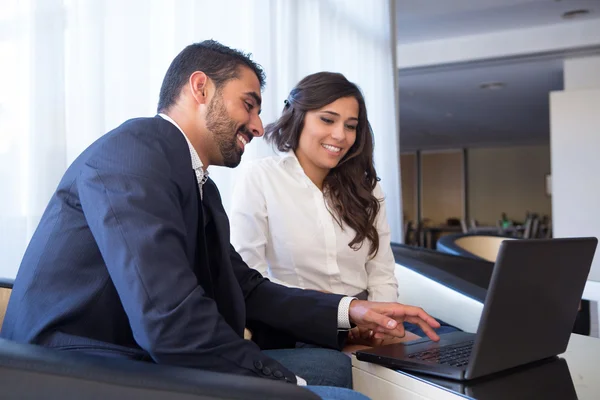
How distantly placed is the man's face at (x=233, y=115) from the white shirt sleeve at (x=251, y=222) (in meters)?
0.61

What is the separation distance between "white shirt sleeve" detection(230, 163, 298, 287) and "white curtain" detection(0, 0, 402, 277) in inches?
15.6

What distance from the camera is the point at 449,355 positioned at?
3.92ft

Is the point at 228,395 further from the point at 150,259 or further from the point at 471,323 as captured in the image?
the point at 471,323

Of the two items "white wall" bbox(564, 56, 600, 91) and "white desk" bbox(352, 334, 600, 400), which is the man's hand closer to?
"white desk" bbox(352, 334, 600, 400)

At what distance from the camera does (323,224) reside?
6.67ft

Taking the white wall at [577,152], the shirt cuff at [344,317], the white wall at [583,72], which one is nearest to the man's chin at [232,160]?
the shirt cuff at [344,317]

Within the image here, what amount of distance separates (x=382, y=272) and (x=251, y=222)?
1.63ft

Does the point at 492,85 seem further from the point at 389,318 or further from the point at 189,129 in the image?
the point at 189,129

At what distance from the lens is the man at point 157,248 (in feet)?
3.16

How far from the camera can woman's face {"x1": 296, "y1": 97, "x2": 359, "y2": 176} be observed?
2.09 m

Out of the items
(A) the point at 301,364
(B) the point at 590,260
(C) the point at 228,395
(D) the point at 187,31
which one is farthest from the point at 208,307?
(D) the point at 187,31

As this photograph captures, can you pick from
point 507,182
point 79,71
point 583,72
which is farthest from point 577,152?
point 507,182

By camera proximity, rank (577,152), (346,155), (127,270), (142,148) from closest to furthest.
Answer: (127,270), (142,148), (346,155), (577,152)

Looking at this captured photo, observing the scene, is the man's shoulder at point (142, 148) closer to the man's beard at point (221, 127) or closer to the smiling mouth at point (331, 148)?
the man's beard at point (221, 127)
